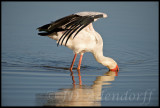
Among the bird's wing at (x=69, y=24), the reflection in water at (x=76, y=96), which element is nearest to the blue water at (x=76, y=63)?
the reflection in water at (x=76, y=96)

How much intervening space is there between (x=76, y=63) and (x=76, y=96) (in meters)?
3.76

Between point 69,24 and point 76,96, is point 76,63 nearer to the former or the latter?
point 69,24

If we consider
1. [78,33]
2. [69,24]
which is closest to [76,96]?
[69,24]

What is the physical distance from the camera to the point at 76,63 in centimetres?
1121

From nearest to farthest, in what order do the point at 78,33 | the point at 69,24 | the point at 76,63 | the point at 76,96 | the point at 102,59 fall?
1. the point at 76,96
2. the point at 69,24
3. the point at 78,33
4. the point at 102,59
5. the point at 76,63

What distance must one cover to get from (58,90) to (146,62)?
4175 millimetres

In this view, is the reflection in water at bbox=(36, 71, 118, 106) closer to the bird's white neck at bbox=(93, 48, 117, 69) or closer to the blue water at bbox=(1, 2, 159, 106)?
the blue water at bbox=(1, 2, 159, 106)

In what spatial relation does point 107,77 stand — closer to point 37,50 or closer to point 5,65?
point 5,65

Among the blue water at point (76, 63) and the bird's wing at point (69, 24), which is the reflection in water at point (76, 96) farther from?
the bird's wing at point (69, 24)

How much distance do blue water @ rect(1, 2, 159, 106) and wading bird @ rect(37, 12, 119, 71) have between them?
20.9 inches

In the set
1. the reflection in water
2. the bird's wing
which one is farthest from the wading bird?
the reflection in water

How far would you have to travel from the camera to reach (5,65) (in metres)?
10.2

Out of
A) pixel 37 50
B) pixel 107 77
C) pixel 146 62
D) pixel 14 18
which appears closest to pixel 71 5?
pixel 14 18

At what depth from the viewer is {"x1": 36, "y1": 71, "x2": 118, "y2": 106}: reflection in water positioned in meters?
7.06
